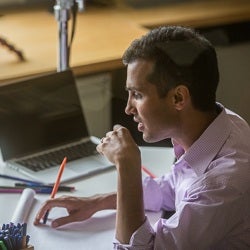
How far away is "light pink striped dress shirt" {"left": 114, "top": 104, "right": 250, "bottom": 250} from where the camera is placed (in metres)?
1.32

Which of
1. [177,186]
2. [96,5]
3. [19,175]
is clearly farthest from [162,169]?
[96,5]

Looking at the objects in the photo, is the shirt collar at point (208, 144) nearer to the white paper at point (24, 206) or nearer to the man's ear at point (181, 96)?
the man's ear at point (181, 96)

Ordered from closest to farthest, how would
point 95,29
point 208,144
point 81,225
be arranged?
point 208,144, point 81,225, point 95,29

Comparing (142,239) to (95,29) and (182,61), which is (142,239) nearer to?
(182,61)

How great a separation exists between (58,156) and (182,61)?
26.0 inches

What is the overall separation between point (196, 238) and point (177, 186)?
12.0 inches

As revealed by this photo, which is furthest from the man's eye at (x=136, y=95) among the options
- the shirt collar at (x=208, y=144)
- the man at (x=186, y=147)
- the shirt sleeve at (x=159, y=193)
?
the shirt sleeve at (x=159, y=193)

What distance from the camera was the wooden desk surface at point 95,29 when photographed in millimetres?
2428

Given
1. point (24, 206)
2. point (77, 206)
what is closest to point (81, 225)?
point (77, 206)

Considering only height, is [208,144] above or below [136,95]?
below

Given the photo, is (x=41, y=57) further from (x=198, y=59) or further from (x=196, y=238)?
(x=196, y=238)

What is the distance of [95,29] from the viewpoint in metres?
2.83

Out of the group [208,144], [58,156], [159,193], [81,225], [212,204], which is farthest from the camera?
[58,156]

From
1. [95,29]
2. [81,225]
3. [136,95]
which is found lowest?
[81,225]
